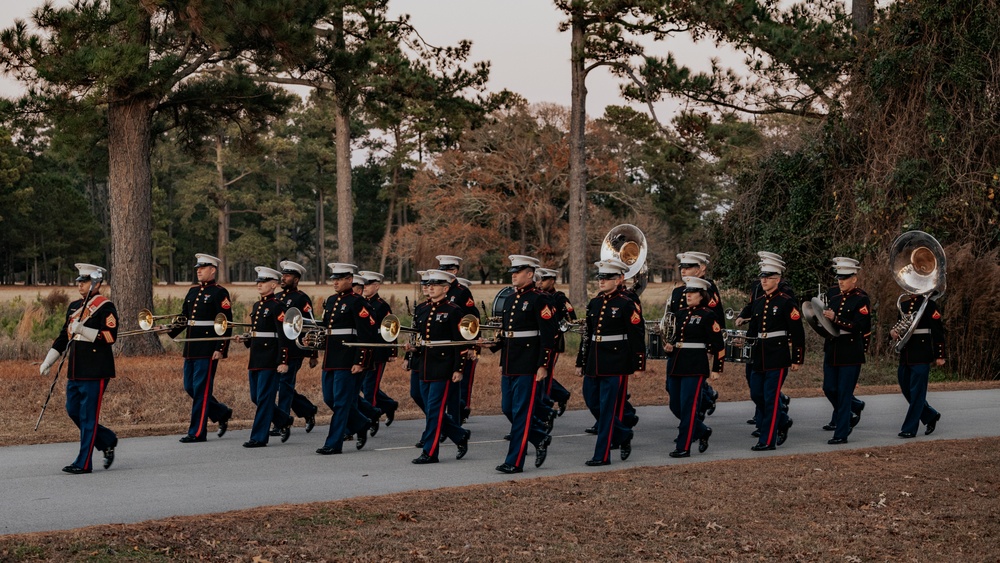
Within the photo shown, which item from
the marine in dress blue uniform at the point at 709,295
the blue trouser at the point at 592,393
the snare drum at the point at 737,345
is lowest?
the blue trouser at the point at 592,393

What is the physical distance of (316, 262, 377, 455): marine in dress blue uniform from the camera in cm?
1170

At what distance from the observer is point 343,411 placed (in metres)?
11.7

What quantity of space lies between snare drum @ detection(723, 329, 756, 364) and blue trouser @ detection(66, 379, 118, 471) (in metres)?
6.92

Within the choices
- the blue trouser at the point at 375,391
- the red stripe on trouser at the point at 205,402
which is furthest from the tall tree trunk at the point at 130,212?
the red stripe on trouser at the point at 205,402

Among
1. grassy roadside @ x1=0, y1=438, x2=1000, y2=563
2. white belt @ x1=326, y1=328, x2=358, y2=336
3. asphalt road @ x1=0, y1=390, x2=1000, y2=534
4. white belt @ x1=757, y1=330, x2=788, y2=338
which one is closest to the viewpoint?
grassy roadside @ x1=0, y1=438, x2=1000, y2=563

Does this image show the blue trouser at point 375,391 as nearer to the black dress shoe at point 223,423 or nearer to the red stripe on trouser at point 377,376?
the red stripe on trouser at point 377,376

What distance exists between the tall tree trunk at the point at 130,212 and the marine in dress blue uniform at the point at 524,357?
567 inches

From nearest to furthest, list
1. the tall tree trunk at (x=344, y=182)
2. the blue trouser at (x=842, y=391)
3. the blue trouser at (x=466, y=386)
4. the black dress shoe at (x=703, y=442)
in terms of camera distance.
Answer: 1. the black dress shoe at (x=703, y=442)
2. the blue trouser at (x=842, y=391)
3. the blue trouser at (x=466, y=386)
4. the tall tree trunk at (x=344, y=182)

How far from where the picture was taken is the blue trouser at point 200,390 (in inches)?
497

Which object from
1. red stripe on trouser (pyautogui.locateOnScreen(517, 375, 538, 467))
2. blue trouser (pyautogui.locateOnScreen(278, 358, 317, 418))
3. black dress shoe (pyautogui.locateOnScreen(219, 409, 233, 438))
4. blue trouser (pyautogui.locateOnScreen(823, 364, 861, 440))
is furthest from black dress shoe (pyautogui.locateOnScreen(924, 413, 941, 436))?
black dress shoe (pyautogui.locateOnScreen(219, 409, 233, 438))

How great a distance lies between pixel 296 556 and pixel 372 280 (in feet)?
23.6

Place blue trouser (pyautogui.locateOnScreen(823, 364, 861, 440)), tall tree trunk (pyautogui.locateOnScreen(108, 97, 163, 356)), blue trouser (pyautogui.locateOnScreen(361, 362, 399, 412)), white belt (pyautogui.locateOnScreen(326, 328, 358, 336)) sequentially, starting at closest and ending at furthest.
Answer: white belt (pyautogui.locateOnScreen(326, 328, 358, 336)) → blue trouser (pyautogui.locateOnScreen(823, 364, 861, 440)) → blue trouser (pyautogui.locateOnScreen(361, 362, 399, 412)) → tall tree trunk (pyautogui.locateOnScreen(108, 97, 163, 356))

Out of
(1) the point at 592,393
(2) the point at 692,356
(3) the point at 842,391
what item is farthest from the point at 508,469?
(3) the point at 842,391

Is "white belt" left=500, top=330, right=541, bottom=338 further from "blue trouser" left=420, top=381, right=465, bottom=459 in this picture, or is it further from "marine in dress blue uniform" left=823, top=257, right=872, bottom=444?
"marine in dress blue uniform" left=823, top=257, right=872, bottom=444
